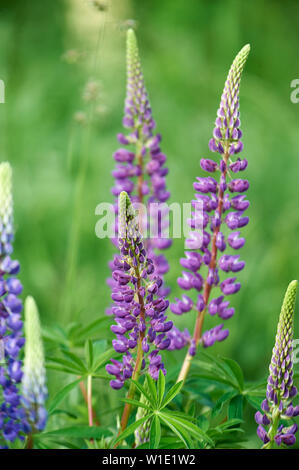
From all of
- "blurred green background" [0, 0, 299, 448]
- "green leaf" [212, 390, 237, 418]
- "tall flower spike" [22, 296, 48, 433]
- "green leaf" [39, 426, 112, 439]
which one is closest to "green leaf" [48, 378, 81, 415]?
"green leaf" [39, 426, 112, 439]

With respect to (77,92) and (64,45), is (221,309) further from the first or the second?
(64,45)

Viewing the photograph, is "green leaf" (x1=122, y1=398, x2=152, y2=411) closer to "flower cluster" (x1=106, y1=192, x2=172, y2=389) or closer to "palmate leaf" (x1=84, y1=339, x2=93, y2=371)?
"flower cluster" (x1=106, y1=192, x2=172, y2=389)

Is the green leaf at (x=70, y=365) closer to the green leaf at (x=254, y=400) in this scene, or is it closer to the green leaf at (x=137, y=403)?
the green leaf at (x=137, y=403)

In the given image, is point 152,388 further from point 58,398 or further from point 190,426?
point 58,398

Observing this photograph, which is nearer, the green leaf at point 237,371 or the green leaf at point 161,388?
the green leaf at point 161,388

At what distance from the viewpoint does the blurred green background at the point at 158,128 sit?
4.75 meters

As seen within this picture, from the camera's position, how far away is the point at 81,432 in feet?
8.00

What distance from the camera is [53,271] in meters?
4.98

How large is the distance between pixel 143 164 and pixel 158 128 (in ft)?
→ 10.4

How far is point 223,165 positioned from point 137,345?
72 cm

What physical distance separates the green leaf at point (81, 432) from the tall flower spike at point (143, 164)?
64cm

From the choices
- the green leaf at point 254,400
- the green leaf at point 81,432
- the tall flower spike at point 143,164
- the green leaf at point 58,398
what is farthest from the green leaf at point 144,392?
the tall flower spike at point 143,164

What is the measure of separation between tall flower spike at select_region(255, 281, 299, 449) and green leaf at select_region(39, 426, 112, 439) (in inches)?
21.8

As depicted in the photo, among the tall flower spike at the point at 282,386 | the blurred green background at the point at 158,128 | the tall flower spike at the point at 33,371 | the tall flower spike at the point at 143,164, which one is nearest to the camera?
the tall flower spike at the point at 33,371
